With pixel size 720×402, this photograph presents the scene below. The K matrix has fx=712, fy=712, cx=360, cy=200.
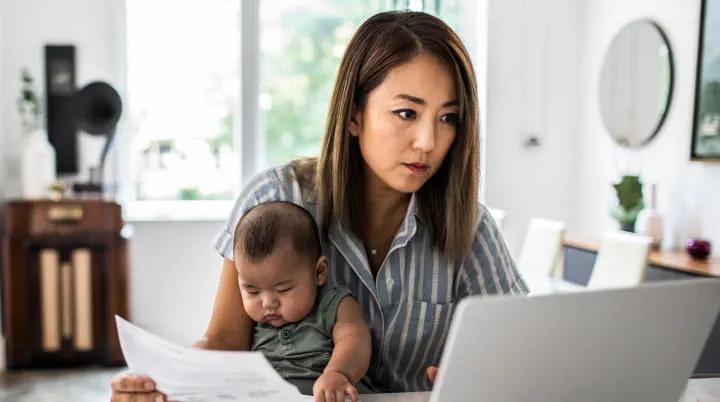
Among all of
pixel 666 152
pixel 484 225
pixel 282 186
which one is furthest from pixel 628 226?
pixel 282 186

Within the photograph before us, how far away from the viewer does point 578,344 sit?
79 cm

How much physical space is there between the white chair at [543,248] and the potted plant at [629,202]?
476 millimetres

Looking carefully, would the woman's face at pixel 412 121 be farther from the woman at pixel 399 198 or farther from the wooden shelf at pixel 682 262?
the wooden shelf at pixel 682 262

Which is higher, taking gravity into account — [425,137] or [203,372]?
[425,137]

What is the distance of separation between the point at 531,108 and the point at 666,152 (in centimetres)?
112

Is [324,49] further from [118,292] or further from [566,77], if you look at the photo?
[118,292]

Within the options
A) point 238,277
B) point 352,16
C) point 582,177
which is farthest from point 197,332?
point 238,277

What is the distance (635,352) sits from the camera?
2.77 feet

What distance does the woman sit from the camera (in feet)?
4.33

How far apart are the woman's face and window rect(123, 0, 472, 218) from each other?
296 cm

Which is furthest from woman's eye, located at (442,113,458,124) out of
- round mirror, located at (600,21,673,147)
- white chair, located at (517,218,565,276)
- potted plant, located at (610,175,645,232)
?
round mirror, located at (600,21,673,147)

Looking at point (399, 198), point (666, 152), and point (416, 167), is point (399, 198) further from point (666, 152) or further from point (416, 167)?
point (666, 152)

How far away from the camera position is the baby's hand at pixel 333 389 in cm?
102

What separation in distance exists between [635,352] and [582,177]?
3.85 m
